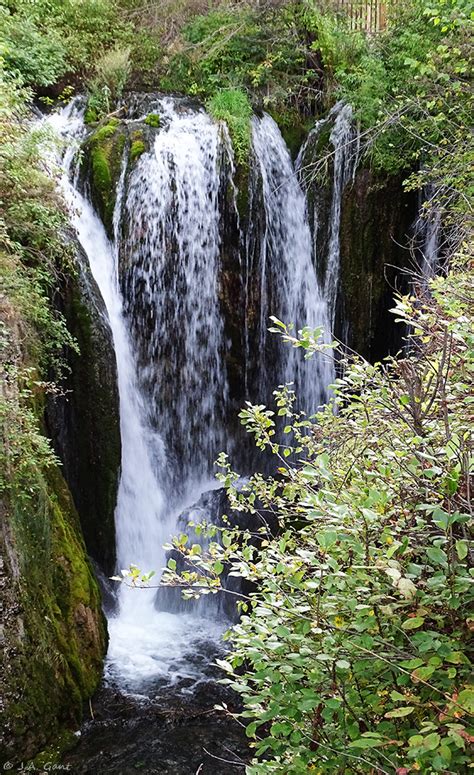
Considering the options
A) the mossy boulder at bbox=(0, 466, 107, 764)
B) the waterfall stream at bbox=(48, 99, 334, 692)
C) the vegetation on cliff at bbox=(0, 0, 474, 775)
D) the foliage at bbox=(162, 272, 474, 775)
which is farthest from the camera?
the waterfall stream at bbox=(48, 99, 334, 692)

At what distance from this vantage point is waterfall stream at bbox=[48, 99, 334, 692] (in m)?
8.54

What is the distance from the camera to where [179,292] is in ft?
30.1

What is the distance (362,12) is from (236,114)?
437 cm

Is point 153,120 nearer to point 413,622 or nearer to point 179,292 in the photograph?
point 179,292

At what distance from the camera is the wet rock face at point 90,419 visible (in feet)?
22.5

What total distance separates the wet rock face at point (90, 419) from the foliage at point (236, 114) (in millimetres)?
3689

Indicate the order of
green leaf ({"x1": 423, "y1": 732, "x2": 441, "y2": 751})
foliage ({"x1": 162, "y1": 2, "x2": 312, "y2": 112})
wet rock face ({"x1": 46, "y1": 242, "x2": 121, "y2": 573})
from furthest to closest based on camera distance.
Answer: foliage ({"x1": 162, "y1": 2, "x2": 312, "y2": 112}) → wet rock face ({"x1": 46, "y1": 242, "x2": 121, "y2": 573}) → green leaf ({"x1": 423, "y1": 732, "x2": 441, "y2": 751})

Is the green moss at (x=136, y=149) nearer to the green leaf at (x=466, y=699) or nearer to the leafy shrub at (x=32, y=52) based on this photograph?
the leafy shrub at (x=32, y=52)

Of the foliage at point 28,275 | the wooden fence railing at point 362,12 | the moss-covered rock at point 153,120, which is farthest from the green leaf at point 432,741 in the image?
the wooden fence railing at point 362,12

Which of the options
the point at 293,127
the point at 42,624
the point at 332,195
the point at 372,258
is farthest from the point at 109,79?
the point at 42,624

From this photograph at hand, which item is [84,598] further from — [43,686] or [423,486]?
[423,486]

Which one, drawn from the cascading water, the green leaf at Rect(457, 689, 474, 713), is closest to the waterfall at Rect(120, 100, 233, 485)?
the cascading water

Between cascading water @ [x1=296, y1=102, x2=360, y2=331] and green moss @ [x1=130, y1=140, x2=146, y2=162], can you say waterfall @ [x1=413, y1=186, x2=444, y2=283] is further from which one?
green moss @ [x1=130, y1=140, x2=146, y2=162]

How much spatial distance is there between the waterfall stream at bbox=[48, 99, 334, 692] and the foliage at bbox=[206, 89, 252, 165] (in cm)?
16
